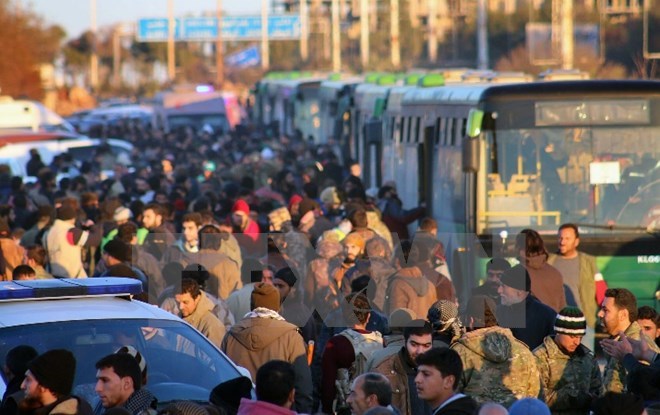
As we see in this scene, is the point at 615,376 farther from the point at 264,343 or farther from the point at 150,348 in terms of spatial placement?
the point at 150,348

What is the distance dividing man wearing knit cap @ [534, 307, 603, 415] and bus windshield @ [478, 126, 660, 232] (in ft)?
20.9

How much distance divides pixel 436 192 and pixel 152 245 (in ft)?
15.3

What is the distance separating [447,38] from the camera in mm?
90688

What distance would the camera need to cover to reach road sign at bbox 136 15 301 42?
→ 9525 cm

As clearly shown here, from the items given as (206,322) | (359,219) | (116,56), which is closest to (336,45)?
(116,56)

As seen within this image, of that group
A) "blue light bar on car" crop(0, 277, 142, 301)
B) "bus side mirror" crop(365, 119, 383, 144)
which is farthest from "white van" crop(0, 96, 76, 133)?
"blue light bar on car" crop(0, 277, 142, 301)

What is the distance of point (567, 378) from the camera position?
28.3 feet

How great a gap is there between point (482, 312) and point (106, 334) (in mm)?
2165

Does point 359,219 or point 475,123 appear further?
point 475,123

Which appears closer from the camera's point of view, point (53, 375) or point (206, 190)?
point (53, 375)

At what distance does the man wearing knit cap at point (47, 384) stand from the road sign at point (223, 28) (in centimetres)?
8841

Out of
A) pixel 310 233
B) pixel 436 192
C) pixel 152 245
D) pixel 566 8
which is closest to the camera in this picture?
pixel 152 245

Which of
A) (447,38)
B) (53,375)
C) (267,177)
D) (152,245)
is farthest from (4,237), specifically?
(447,38)

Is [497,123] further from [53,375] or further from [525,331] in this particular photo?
[53,375]
